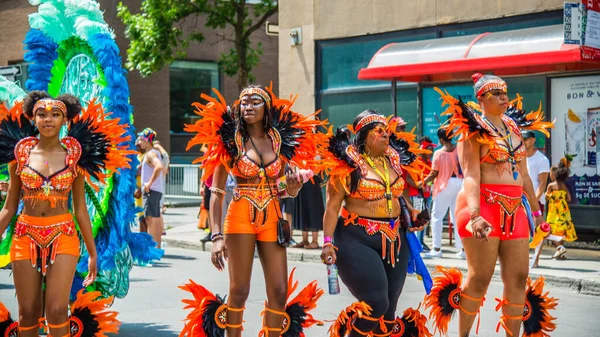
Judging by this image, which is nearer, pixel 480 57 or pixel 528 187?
pixel 528 187

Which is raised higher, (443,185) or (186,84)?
(186,84)

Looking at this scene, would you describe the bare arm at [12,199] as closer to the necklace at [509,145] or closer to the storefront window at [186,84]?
the necklace at [509,145]

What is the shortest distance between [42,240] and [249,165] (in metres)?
1.46

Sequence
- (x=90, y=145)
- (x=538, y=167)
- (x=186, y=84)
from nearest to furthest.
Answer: (x=90, y=145) < (x=538, y=167) < (x=186, y=84)

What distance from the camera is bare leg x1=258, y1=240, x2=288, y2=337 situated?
605 cm

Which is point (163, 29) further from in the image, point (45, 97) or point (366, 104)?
point (45, 97)

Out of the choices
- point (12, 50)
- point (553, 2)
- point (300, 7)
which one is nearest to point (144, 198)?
point (300, 7)

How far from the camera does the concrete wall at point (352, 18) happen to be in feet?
47.3

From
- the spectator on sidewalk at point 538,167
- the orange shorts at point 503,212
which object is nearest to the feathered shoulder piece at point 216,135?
the orange shorts at point 503,212

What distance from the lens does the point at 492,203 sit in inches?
Answer: 244

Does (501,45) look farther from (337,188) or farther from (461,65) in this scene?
(337,188)

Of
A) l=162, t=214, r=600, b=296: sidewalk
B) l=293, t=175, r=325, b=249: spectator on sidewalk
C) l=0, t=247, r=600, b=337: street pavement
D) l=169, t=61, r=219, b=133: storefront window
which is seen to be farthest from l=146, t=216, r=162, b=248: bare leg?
l=169, t=61, r=219, b=133: storefront window

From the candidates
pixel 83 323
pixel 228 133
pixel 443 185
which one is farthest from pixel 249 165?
pixel 443 185

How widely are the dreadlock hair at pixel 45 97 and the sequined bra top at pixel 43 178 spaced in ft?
0.94
